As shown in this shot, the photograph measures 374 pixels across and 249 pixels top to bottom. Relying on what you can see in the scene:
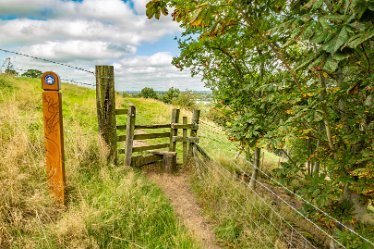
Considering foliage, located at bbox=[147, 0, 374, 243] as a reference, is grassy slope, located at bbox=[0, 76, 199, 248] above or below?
below

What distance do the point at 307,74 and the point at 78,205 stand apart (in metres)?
4.06

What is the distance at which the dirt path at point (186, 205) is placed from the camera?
4.73 metres

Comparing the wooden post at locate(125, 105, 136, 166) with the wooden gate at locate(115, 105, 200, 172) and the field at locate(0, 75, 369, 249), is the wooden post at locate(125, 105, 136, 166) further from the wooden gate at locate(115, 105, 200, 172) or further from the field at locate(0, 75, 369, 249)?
the field at locate(0, 75, 369, 249)

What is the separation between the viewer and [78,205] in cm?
420

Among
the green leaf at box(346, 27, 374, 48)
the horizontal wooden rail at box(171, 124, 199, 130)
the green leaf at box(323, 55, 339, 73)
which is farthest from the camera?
the horizontal wooden rail at box(171, 124, 199, 130)

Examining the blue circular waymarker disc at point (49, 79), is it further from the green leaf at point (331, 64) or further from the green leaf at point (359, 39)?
the green leaf at point (359, 39)

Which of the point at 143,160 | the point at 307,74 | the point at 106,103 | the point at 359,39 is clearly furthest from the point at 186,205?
the point at 359,39

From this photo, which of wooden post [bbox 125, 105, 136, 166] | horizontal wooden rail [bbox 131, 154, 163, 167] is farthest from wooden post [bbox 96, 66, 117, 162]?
horizontal wooden rail [bbox 131, 154, 163, 167]

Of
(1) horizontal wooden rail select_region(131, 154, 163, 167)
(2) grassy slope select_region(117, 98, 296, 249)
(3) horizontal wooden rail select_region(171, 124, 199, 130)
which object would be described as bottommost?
(2) grassy slope select_region(117, 98, 296, 249)

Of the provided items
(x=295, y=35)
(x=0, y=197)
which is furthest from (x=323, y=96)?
(x=0, y=197)

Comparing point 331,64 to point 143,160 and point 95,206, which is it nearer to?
point 95,206

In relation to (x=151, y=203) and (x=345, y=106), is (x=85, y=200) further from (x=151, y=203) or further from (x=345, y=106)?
(x=345, y=106)

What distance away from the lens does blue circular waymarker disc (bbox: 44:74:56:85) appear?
3854mm

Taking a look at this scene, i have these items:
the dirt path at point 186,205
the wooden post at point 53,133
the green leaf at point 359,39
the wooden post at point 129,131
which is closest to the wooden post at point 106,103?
the wooden post at point 129,131
